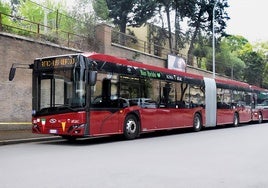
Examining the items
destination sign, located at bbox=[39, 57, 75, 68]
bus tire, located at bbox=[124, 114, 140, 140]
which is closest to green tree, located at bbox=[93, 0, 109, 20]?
bus tire, located at bbox=[124, 114, 140, 140]

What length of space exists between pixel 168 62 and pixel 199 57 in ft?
47.4

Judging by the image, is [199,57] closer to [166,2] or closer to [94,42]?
[166,2]

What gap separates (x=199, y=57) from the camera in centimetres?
4759

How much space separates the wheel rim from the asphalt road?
9.51ft

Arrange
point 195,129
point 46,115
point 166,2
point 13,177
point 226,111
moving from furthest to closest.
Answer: point 166,2
point 226,111
point 195,129
point 46,115
point 13,177

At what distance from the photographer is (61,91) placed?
13.0 metres

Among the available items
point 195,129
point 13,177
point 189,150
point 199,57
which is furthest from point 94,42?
point 199,57

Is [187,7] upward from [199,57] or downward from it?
upward

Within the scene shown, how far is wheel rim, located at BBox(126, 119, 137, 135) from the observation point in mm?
15008

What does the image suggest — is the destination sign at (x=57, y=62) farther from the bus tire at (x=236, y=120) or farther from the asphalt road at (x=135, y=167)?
the bus tire at (x=236, y=120)

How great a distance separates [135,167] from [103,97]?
5.69 m

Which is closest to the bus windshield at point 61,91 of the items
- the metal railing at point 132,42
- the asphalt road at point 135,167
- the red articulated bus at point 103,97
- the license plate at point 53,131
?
the red articulated bus at point 103,97

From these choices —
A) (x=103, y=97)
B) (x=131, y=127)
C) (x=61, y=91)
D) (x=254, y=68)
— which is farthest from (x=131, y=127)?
(x=254, y=68)

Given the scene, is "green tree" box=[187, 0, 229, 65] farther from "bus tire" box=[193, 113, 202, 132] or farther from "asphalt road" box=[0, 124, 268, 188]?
"asphalt road" box=[0, 124, 268, 188]
